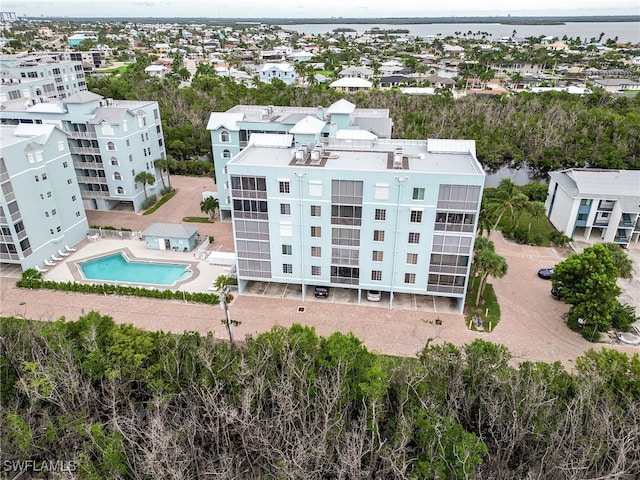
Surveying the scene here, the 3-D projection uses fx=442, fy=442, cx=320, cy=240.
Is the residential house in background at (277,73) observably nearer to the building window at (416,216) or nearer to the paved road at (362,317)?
the paved road at (362,317)

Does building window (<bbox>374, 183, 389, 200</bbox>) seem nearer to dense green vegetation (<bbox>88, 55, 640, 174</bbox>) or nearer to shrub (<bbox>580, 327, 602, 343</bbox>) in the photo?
shrub (<bbox>580, 327, 602, 343</bbox>)

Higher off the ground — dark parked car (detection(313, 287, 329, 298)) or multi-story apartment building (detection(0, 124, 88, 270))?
multi-story apartment building (detection(0, 124, 88, 270))

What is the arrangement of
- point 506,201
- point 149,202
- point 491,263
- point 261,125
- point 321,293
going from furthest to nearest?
point 149,202
point 261,125
point 506,201
point 321,293
point 491,263

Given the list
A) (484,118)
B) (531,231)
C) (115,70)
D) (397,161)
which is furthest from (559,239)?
(115,70)

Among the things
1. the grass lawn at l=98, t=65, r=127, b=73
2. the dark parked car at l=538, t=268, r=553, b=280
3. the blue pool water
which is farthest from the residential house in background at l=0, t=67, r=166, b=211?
the grass lawn at l=98, t=65, r=127, b=73

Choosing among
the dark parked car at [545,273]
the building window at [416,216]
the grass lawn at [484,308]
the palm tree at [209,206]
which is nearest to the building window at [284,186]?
the building window at [416,216]

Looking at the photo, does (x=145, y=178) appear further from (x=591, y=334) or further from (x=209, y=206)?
(x=591, y=334)

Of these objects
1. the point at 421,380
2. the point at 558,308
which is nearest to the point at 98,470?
the point at 421,380
